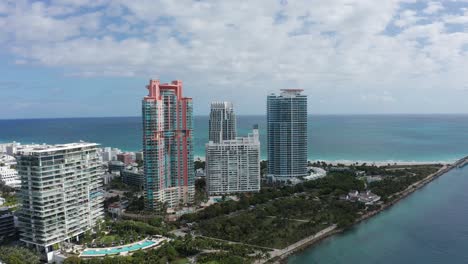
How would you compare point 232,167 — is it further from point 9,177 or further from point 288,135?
point 9,177

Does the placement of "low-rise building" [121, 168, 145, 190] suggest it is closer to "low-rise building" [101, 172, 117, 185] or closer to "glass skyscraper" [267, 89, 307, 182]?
"low-rise building" [101, 172, 117, 185]

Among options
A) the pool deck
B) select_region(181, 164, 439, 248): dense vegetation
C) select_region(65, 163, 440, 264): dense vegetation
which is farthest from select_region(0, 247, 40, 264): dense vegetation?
select_region(181, 164, 439, 248): dense vegetation

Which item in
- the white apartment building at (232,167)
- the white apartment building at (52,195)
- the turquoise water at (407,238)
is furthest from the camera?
the white apartment building at (232,167)

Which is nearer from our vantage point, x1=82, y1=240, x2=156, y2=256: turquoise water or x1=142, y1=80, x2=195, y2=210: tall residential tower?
x1=82, y1=240, x2=156, y2=256: turquoise water

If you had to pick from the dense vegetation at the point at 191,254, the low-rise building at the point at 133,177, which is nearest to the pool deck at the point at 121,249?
the dense vegetation at the point at 191,254

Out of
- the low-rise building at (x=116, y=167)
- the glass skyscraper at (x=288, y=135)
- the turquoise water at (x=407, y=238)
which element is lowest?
the turquoise water at (x=407, y=238)

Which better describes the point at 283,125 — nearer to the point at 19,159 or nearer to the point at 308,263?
the point at 308,263

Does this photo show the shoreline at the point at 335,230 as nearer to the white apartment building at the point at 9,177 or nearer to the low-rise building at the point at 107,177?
the low-rise building at the point at 107,177

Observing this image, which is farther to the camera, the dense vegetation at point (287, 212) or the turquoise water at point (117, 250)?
the dense vegetation at point (287, 212)
